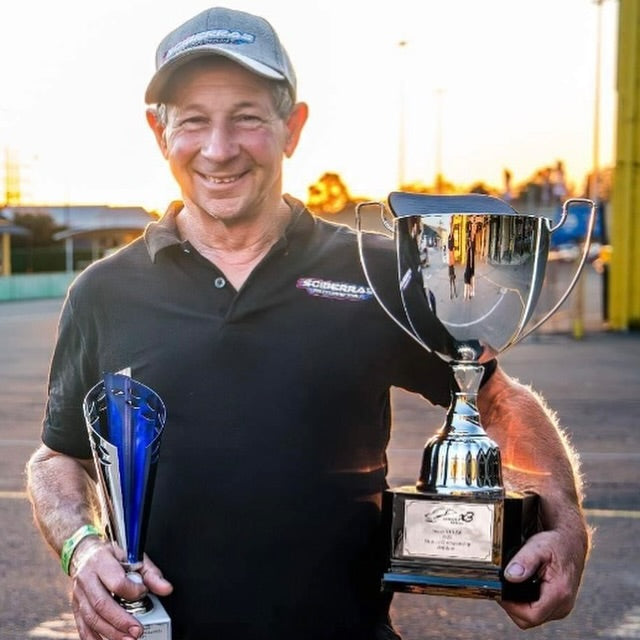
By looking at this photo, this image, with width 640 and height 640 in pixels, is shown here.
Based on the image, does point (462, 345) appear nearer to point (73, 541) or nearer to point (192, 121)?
point (192, 121)

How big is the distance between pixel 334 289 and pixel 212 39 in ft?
1.83

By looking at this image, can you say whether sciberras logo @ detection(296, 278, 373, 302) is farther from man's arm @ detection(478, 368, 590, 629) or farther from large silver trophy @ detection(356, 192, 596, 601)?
man's arm @ detection(478, 368, 590, 629)

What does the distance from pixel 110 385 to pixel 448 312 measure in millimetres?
676

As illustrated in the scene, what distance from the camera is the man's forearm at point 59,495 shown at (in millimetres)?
2570

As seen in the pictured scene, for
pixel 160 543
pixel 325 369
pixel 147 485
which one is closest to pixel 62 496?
pixel 160 543

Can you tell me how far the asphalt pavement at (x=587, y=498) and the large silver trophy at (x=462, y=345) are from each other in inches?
122

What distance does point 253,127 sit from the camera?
260 cm

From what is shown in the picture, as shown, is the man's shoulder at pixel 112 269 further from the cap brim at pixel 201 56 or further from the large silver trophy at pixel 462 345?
the large silver trophy at pixel 462 345

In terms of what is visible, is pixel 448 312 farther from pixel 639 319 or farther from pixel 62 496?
pixel 639 319

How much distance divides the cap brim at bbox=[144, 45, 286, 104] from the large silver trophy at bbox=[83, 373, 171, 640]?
2.16ft

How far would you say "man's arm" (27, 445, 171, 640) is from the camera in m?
2.25

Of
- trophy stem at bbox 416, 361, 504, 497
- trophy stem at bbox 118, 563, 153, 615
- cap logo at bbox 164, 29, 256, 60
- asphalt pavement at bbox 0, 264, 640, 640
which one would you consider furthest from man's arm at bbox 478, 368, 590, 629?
asphalt pavement at bbox 0, 264, 640, 640

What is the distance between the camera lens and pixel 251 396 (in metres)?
2.54

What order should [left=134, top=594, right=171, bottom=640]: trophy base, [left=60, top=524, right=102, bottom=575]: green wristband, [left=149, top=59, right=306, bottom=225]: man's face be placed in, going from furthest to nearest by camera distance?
[left=149, top=59, right=306, bottom=225]: man's face
[left=60, top=524, right=102, bottom=575]: green wristband
[left=134, top=594, right=171, bottom=640]: trophy base
